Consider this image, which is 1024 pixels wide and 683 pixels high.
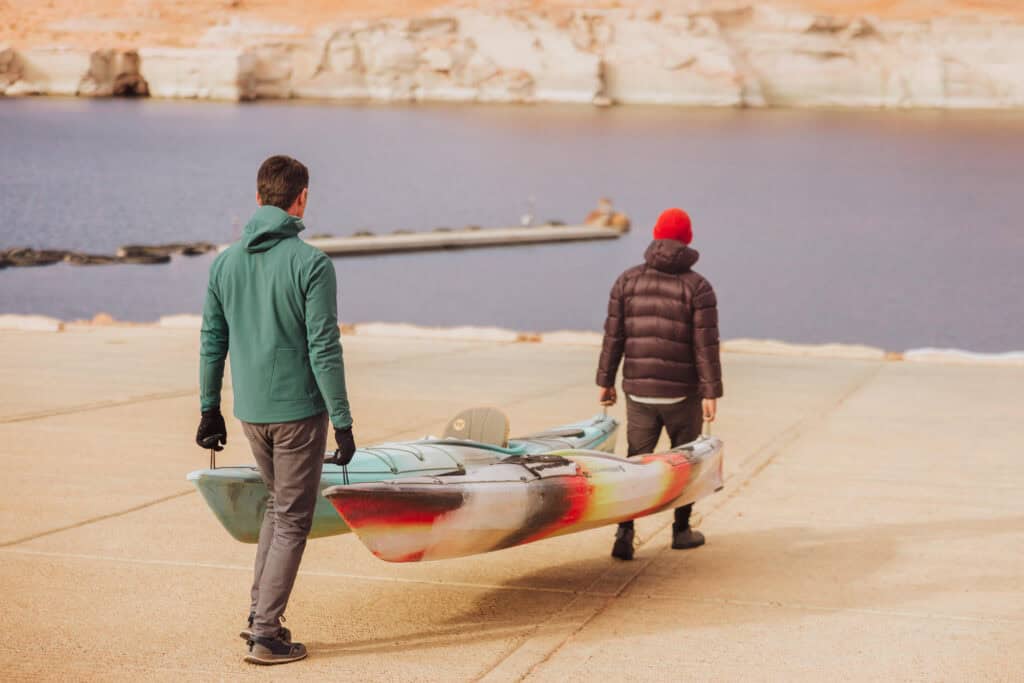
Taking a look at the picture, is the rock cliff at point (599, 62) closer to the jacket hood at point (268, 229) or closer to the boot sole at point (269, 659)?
the jacket hood at point (268, 229)

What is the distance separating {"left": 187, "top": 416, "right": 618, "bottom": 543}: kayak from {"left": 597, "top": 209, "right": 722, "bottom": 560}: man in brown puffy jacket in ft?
1.88

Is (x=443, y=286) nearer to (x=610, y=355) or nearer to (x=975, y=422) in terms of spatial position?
(x=975, y=422)

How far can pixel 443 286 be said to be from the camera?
4916 cm

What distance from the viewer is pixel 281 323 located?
19.9 feet

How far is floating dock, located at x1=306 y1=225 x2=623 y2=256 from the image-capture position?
53.4 metres

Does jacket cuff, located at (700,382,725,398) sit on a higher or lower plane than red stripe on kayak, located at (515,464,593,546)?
higher

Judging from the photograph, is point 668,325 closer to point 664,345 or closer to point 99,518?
point 664,345

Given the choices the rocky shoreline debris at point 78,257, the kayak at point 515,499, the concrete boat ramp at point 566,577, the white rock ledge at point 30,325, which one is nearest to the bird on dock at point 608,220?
the rocky shoreline debris at point 78,257

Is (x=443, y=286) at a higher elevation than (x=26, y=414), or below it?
below

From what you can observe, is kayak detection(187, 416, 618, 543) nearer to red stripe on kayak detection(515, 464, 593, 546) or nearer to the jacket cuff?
Answer: red stripe on kayak detection(515, 464, 593, 546)

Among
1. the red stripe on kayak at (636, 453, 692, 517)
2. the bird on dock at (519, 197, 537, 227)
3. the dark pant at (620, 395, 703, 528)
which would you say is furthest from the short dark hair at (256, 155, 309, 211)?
the bird on dock at (519, 197, 537, 227)

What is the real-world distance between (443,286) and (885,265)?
2083 centimetres

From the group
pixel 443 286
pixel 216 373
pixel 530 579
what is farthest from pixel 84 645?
pixel 443 286

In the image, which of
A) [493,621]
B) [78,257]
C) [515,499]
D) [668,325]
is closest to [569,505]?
[515,499]
